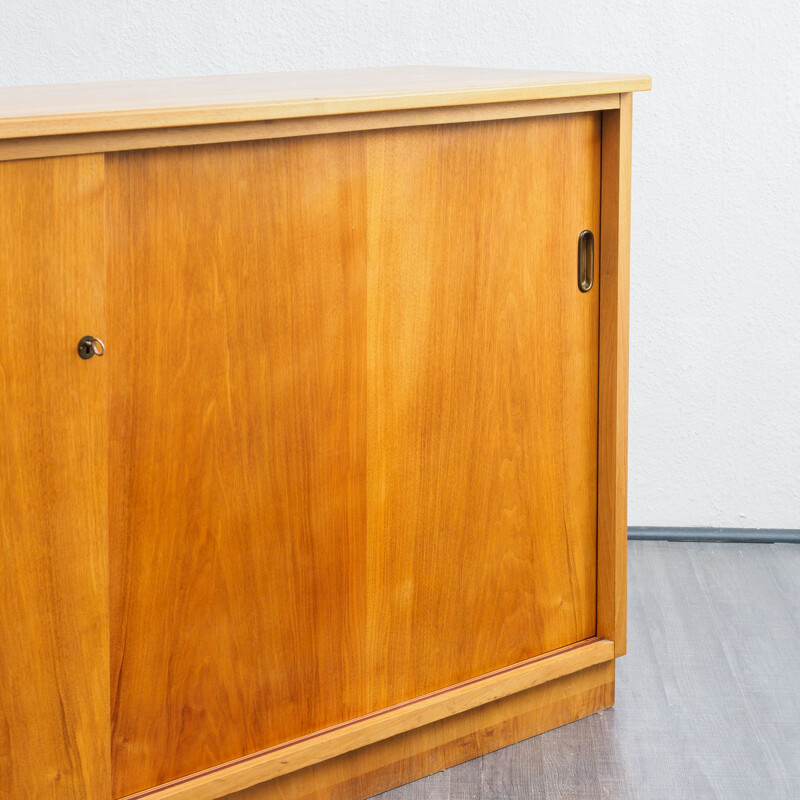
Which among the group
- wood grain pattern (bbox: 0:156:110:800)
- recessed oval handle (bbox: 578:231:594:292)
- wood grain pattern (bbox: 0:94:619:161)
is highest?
wood grain pattern (bbox: 0:94:619:161)

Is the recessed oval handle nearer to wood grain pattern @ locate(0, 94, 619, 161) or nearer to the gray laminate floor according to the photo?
wood grain pattern @ locate(0, 94, 619, 161)

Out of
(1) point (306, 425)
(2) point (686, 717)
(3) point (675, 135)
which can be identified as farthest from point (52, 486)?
(3) point (675, 135)

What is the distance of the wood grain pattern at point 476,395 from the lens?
1.58 m

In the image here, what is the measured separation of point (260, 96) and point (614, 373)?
704mm

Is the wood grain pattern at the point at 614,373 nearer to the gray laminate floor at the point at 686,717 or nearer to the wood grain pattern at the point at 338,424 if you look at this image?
the wood grain pattern at the point at 338,424

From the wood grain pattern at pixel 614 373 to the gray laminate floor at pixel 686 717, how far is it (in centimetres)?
15

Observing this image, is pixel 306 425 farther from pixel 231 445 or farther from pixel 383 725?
pixel 383 725

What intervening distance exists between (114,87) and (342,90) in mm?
364

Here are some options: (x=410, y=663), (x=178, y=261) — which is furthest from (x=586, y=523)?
(x=178, y=261)

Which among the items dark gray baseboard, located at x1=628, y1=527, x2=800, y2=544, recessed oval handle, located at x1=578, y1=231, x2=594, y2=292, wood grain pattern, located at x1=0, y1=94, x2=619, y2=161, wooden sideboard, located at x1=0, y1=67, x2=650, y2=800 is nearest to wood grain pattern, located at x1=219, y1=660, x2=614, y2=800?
wooden sideboard, located at x1=0, y1=67, x2=650, y2=800

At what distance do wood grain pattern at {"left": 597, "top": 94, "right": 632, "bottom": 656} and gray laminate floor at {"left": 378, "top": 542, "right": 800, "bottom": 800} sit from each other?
0.15 metres

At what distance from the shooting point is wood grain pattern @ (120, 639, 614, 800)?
153 cm

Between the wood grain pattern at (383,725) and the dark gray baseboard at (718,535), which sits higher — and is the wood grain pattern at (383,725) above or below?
below

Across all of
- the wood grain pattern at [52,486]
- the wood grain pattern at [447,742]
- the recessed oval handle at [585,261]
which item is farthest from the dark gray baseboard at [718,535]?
the wood grain pattern at [52,486]
